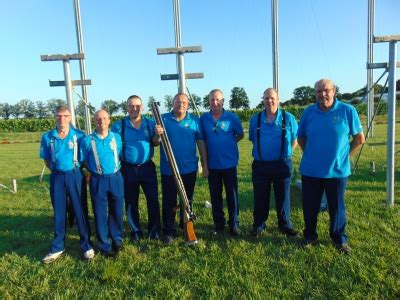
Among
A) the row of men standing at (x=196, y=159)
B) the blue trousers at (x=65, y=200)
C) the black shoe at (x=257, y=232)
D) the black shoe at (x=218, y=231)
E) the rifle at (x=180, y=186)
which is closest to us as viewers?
the row of men standing at (x=196, y=159)

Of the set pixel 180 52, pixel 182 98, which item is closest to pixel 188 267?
pixel 182 98

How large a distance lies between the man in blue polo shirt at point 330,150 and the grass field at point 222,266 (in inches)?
19.2

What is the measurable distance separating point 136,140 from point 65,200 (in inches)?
50.1

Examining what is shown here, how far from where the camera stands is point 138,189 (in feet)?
17.4

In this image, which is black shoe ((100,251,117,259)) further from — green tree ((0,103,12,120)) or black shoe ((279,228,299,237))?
green tree ((0,103,12,120))

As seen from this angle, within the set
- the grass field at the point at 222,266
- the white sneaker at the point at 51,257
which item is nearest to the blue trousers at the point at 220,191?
the grass field at the point at 222,266

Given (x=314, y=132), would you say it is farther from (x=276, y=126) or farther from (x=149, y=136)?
(x=149, y=136)

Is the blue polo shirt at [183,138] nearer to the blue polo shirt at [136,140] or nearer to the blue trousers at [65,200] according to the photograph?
the blue polo shirt at [136,140]

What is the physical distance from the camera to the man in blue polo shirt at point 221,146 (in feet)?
17.0

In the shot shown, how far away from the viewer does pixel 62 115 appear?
4.58m

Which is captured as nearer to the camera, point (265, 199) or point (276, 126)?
point (276, 126)

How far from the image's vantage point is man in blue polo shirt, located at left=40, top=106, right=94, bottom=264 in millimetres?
4594

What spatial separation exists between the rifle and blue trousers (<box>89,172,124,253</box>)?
747 millimetres

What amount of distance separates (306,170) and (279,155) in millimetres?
450
